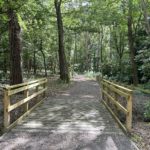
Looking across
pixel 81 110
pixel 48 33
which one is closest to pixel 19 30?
pixel 81 110

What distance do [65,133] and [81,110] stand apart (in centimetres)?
303

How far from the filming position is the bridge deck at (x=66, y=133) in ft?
18.0

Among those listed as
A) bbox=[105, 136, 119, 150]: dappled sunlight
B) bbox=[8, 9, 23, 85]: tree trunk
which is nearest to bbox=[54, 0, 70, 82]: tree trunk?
bbox=[8, 9, 23, 85]: tree trunk

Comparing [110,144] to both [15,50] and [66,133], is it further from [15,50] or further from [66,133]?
[15,50]

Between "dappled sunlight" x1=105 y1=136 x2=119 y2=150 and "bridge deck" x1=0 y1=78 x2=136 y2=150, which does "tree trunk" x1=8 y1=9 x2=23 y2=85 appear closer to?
"bridge deck" x1=0 y1=78 x2=136 y2=150

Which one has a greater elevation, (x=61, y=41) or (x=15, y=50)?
(x=61, y=41)

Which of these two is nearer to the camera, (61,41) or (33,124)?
(33,124)

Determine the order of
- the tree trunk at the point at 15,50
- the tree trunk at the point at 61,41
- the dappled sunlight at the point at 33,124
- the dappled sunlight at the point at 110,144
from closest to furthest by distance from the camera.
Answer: the dappled sunlight at the point at 110,144 → the dappled sunlight at the point at 33,124 → the tree trunk at the point at 15,50 → the tree trunk at the point at 61,41

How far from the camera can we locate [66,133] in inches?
248

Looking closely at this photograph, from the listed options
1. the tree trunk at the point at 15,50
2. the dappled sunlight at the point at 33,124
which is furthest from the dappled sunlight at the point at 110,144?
the tree trunk at the point at 15,50

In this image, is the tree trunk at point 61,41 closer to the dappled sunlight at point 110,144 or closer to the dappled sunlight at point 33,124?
the dappled sunlight at point 33,124

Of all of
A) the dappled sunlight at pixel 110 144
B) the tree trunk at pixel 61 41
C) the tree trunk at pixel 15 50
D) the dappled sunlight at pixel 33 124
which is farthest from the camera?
the tree trunk at pixel 61 41

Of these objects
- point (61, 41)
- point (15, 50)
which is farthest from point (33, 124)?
point (61, 41)

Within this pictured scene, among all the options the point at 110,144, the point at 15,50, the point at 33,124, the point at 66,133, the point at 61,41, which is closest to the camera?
the point at 110,144
